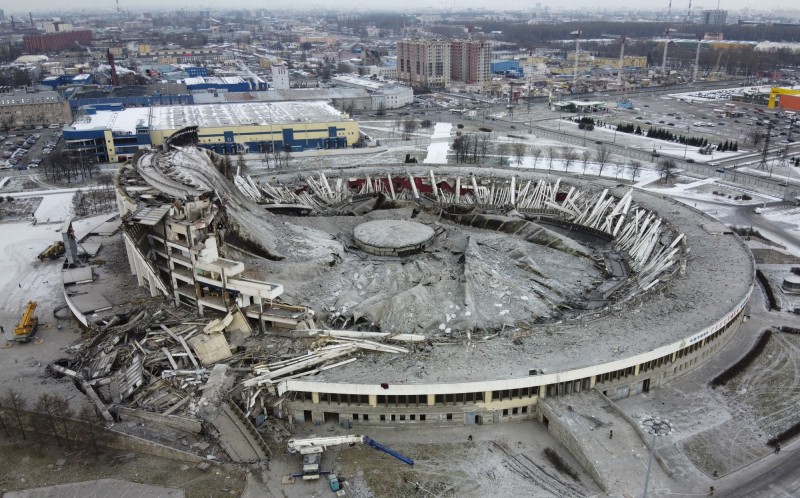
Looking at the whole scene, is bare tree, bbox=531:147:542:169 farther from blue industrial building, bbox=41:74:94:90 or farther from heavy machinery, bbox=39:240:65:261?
blue industrial building, bbox=41:74:94:90

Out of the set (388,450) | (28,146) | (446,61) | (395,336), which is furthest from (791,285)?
(446,61)

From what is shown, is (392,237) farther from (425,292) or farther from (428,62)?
(428,62)

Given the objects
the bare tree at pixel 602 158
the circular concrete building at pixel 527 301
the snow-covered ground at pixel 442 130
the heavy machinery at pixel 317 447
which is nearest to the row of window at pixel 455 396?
the circular concrete building at pixel 527 301

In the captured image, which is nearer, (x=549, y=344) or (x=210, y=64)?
(x=549, y=344)

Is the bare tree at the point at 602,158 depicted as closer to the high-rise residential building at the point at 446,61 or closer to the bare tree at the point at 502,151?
the bare tree at the point at 502,151

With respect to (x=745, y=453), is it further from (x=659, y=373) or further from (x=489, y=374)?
(x=489, y=374)

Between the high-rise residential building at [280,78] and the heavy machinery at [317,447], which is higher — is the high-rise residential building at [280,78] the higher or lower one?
the higher one

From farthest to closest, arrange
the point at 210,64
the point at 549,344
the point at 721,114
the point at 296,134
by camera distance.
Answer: the point at 210,64
the point at 721,114
the point at 296,134
the point at 549,344

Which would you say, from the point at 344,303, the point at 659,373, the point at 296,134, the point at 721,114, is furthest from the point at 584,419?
the point at 721,114
